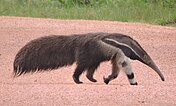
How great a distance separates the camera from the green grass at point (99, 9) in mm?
19016

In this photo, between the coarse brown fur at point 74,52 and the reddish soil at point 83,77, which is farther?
the coarse brown fur at point 74,52

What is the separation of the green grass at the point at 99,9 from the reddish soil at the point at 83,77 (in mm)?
1270

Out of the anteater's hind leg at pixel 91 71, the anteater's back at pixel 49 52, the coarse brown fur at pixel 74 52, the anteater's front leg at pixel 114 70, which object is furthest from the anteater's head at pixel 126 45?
the anteater's back at pixel 49 52

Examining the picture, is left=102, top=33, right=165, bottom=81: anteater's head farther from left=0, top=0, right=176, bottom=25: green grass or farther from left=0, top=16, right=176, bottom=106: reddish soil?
left=0, top=0, right=176, bottom=25: green grass

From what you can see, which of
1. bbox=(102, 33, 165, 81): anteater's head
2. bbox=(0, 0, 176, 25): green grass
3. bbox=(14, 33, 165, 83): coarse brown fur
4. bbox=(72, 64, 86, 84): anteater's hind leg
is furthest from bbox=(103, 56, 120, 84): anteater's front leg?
bbox=(0, 0, 176, 25): green grass

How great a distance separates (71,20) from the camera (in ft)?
59.2

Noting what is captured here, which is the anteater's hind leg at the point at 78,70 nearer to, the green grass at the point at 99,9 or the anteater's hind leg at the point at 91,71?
the anteater's hind leg at the point at 91,71

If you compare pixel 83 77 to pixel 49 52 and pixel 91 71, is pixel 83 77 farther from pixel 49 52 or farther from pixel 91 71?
pixel 49 52

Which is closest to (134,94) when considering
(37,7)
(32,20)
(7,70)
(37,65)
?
(37,65)

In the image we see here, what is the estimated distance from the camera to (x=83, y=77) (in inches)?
468

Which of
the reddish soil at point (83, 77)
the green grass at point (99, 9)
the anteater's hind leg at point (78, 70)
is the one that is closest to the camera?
the reddish soil at point (83, 77)

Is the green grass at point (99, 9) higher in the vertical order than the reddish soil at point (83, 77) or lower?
higher

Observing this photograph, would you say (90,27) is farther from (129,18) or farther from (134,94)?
(134,94)

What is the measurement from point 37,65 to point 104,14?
373 inches
